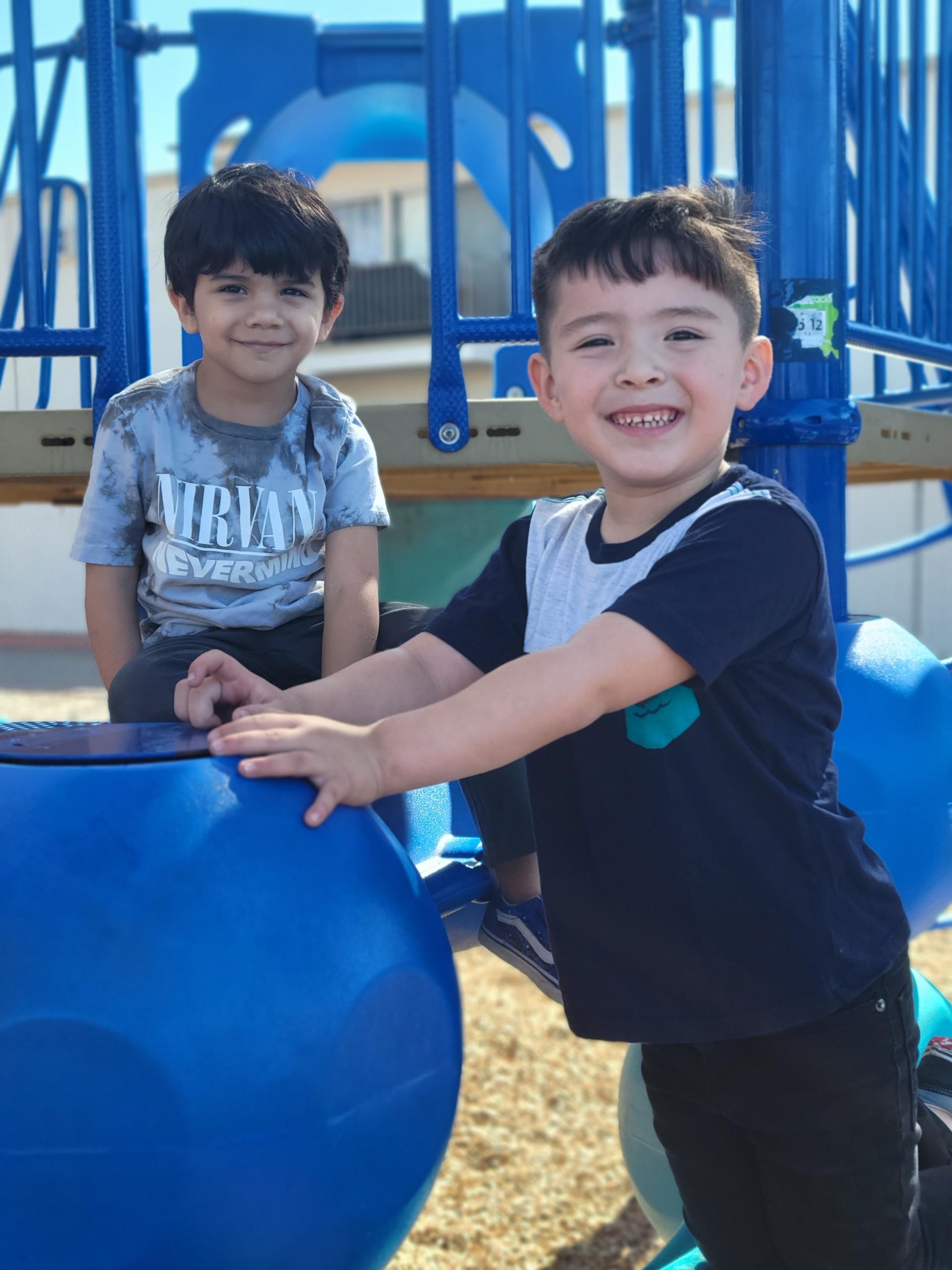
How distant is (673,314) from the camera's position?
62.2 inches

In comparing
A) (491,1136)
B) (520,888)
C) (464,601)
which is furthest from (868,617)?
(491,1136)

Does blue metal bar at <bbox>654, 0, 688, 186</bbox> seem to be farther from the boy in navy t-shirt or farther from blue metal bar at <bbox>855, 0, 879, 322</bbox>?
the boy in navy t-shirt

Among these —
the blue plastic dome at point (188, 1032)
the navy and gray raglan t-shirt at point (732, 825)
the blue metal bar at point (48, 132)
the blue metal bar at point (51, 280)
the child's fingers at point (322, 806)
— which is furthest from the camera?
the blue metal bar at point (48, 132)

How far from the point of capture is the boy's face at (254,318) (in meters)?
2.13

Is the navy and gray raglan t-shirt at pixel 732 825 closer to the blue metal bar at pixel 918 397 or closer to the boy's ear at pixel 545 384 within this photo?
the boy's ear at pixel 545 384

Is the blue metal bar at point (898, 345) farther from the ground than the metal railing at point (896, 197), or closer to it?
closer to it

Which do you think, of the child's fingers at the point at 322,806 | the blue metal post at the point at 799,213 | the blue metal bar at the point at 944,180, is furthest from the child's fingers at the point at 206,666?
the blue metal bar at the point at 944,180

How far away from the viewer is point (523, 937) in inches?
86.2

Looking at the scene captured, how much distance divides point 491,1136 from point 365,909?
292cm

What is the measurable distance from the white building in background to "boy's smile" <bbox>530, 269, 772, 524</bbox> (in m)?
1.07

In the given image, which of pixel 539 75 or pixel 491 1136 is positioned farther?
pixel 539 75

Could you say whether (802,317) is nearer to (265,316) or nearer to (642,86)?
(265,316)

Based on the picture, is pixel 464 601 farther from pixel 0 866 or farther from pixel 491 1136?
pixel 491 1136

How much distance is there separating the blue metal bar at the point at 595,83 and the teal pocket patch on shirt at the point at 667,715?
1841mm
